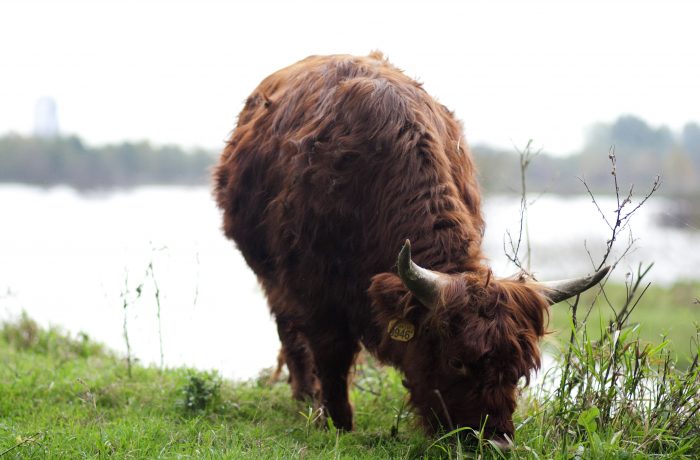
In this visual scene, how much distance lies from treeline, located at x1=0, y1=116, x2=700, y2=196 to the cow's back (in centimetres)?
567

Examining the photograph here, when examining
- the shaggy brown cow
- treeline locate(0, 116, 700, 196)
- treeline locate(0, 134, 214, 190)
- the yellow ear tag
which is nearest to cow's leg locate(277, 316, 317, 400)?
the shaggy brown cow

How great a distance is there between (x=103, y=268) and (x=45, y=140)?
521cm

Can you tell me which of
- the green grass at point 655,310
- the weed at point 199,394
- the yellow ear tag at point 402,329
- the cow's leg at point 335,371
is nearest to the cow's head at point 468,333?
the yellow ear tag at point 402,329

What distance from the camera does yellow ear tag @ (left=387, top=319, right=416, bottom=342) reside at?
3.83m

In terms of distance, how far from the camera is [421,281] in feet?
11.6

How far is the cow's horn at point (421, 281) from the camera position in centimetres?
346

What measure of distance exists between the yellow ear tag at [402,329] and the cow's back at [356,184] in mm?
351

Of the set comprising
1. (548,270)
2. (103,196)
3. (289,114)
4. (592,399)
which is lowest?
(548,270)

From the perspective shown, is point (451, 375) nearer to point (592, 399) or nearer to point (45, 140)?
point (592, 399)

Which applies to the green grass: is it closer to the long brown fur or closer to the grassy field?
the grassy field

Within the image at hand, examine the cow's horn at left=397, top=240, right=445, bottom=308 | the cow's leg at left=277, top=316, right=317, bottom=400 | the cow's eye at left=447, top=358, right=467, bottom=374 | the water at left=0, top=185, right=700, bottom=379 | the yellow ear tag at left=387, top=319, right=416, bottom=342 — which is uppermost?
the cow's horn at left=397, top=240, right=445, bottom=308

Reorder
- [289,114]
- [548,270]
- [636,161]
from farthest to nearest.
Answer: [636,161] < [548,270] < [289,114]

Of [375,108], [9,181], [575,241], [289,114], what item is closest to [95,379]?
[289,114]

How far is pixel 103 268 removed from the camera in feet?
39.3
